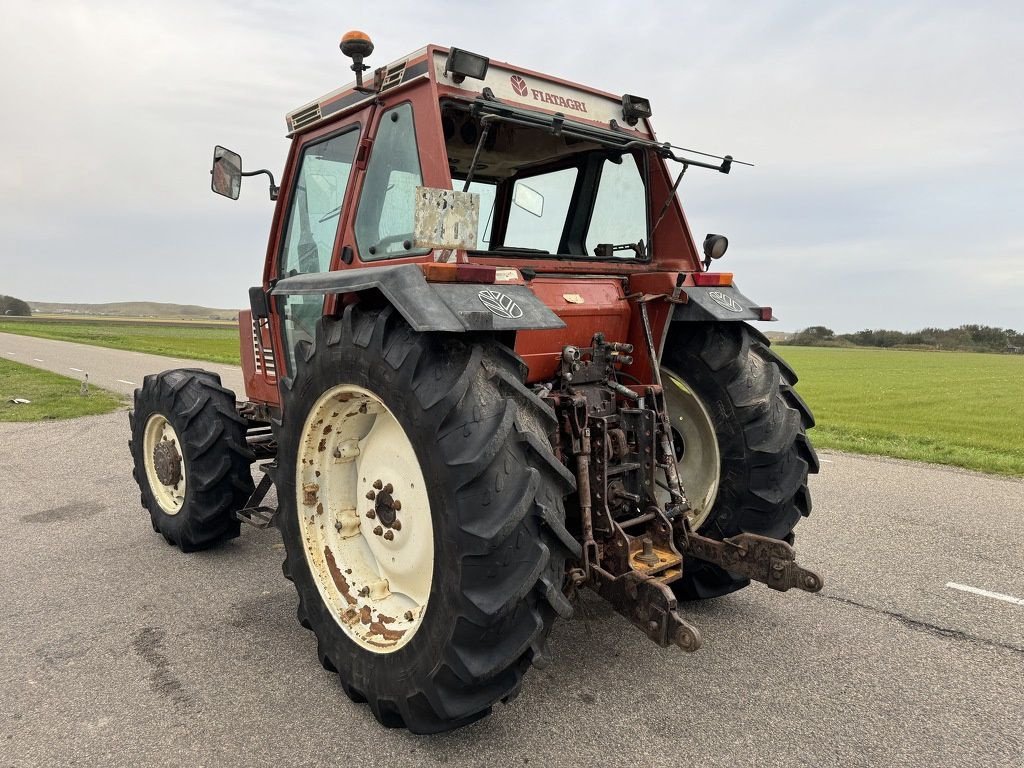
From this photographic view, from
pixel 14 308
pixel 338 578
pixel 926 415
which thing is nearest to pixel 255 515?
pixel 338 578

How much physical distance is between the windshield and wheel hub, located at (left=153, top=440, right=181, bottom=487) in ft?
8.49

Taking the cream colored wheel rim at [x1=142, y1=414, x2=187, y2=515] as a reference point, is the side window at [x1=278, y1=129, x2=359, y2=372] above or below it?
above

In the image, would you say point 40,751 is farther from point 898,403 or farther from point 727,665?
point 898,403

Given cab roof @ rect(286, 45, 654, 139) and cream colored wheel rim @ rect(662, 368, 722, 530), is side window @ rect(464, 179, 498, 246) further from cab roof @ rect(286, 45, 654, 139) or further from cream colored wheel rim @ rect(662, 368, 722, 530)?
cream colored wheel rim @ rect(662, 368, 722, 530)

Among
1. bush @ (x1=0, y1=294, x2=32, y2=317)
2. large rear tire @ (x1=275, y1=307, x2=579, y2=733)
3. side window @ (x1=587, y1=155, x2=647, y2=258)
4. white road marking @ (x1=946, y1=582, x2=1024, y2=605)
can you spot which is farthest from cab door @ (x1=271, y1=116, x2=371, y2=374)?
bush @ (x1=0, y1=294, x2=32, y2=317)

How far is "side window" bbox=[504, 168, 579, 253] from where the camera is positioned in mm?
4207

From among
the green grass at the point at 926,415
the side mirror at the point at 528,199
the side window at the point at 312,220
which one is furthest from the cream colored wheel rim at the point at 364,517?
the green grass at the point at 926,415

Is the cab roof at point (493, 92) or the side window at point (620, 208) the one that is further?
the side window at point (620, 208)

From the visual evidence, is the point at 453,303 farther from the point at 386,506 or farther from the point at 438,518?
the point at 386,506

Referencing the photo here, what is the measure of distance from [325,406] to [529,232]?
184 centimetres

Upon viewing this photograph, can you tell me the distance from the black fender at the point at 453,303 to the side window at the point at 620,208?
149 centimetres

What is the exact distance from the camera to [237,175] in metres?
4.19

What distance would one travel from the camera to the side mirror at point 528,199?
169 inches

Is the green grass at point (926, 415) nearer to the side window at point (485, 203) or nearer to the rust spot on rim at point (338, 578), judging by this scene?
the side window at point (485, 203)
